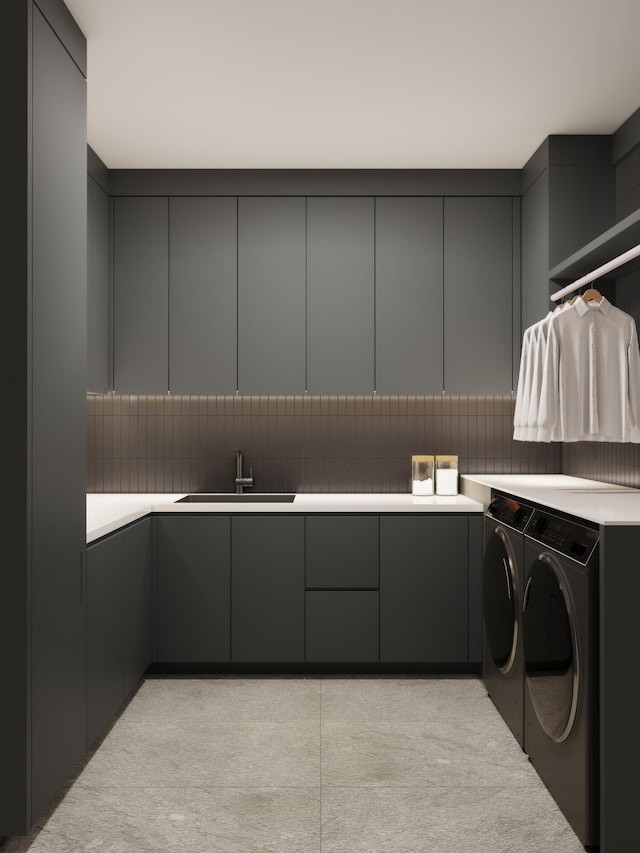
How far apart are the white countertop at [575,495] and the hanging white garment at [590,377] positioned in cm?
24

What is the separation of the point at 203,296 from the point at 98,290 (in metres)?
0.55

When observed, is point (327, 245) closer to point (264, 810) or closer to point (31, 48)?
point (31, 48)

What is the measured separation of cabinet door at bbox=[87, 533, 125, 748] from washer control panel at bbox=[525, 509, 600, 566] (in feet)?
5.22

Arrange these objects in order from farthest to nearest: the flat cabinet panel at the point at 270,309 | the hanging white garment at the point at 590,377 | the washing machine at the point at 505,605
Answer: the flat cabinet panel at the point at 270,309
the hanging white garment at the point at 590,377
the washing machine at the point at 505,605

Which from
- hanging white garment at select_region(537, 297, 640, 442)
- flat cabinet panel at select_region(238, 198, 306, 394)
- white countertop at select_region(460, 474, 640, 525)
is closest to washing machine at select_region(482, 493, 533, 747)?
white countertop at select_region(460, 474, 640, 525)

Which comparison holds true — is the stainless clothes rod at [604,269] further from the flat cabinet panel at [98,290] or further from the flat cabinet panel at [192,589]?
the flat cabinet panel at [98,290]

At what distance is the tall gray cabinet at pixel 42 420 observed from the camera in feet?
6.39

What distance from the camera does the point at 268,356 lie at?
3.85m

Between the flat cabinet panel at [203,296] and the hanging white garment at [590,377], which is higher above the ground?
the flat cabinet panel at [203,296]

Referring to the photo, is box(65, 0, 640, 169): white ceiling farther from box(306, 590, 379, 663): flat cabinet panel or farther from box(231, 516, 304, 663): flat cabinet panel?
box(306, 590, 379, 663): flat cabinet panel

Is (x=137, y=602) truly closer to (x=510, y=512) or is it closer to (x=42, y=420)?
(x=42, y=420)

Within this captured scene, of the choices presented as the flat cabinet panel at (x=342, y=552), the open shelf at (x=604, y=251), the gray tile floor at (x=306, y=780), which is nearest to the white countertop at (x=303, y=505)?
the flat cabinet panel at (x=342, y=552)

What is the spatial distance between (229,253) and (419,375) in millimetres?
1243

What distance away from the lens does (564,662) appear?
6.93 ft
